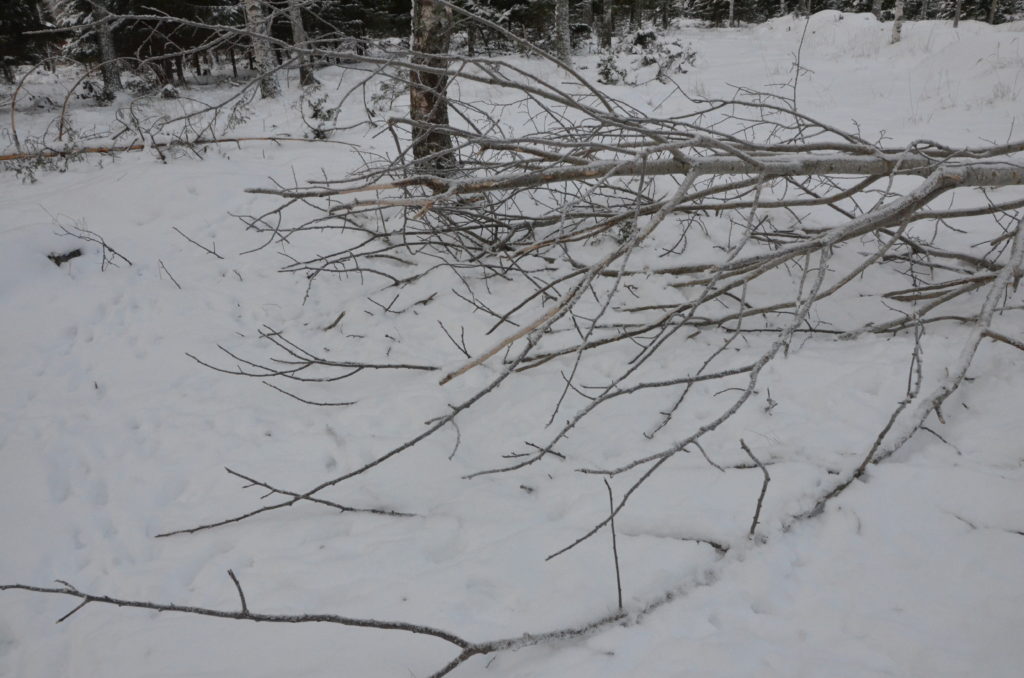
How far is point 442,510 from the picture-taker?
199 centimetres

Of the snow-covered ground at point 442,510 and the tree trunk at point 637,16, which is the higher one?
the tree trunk at point 637,16

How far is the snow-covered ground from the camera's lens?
1.39 meters

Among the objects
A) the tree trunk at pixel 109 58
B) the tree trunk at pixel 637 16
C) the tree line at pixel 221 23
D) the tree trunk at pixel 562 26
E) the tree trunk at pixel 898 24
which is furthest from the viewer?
the tree trunk at pixel 637 16

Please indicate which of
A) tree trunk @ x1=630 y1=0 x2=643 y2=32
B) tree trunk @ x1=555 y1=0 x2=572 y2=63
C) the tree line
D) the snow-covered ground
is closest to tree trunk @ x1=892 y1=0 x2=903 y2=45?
the tree line

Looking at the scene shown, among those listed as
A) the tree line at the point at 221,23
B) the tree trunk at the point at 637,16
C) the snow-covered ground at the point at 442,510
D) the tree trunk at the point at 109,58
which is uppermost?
the tree trunk at the point at 637,16

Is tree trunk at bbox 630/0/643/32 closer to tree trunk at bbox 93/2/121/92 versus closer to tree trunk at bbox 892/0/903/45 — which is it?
tree trunk at bbox 892/0/903/45

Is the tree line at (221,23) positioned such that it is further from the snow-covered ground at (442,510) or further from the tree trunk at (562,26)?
the snow-covered ground at (442,510)

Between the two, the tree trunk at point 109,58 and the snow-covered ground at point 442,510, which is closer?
the snow-covered ground at point 442,510

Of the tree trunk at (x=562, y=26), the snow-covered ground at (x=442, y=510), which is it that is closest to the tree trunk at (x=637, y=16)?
the tree trunk at (x=562, y=26)

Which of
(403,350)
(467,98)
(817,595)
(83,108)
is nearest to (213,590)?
(403,350)

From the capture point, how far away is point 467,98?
904 cm

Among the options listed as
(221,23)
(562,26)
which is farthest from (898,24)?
(221,23)

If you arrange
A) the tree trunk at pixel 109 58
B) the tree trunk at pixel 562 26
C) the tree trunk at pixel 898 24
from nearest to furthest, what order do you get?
the tree trunk at pixel 109 58 < the tree trunk at pixel 562 26 < the tree trunk at pixel 898 24

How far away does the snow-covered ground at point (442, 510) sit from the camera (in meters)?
1.39
